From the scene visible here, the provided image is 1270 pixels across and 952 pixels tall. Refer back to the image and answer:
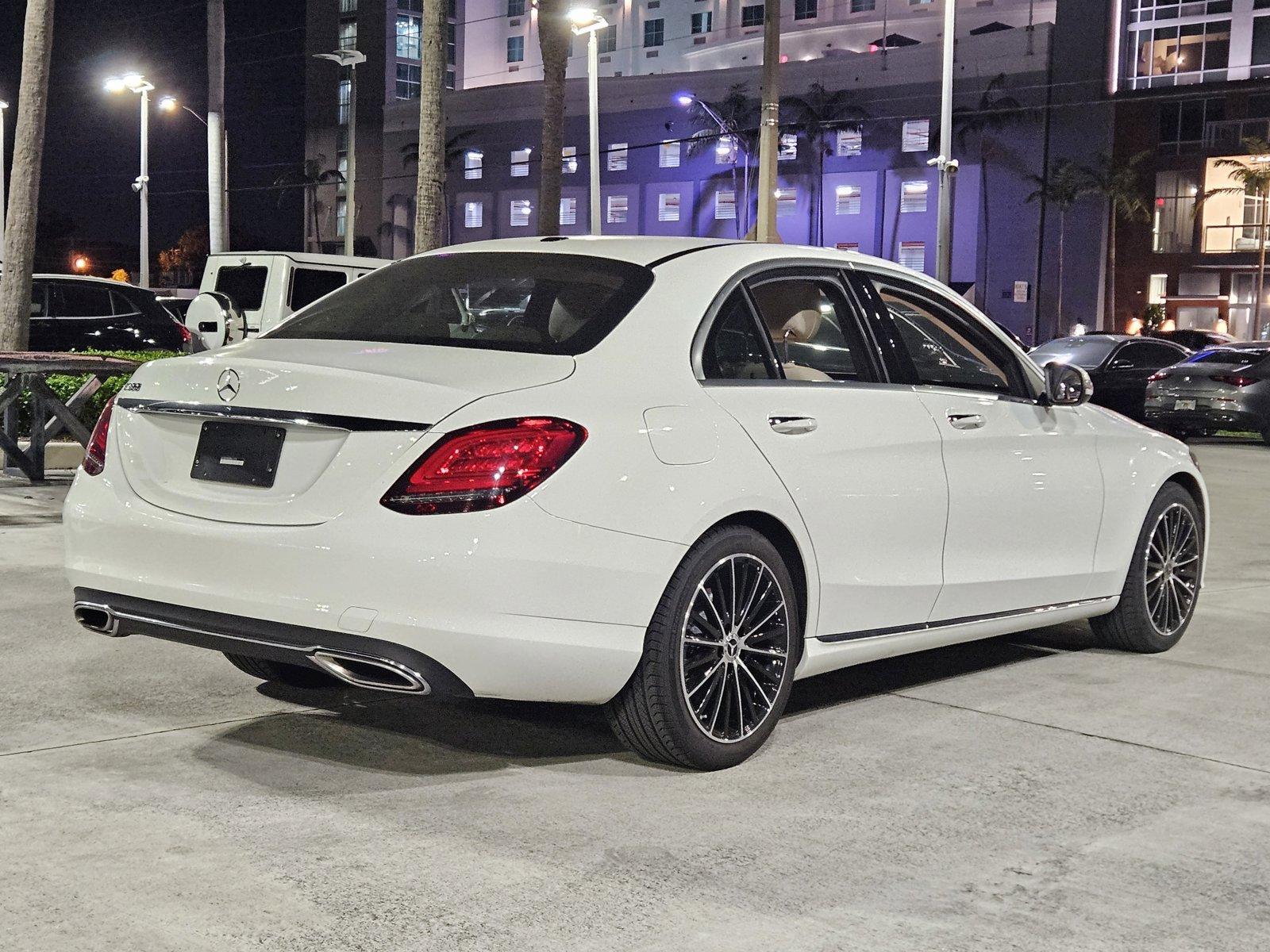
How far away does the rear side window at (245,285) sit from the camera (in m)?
18.5

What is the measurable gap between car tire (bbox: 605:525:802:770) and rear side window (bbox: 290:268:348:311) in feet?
45.4

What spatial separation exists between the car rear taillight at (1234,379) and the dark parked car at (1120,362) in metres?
1.54

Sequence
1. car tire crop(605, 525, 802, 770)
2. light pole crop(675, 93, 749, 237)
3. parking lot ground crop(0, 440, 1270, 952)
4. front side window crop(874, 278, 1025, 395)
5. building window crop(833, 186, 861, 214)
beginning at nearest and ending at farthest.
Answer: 1. parking lot ground crop(0, 440, 1270, 952)
2. car tire crop(605, 525, 802, 770)
3. front side window crop(874, 278, 1025, 395)
4. building window crop(833, 186, 861, 214)
5. light pole crop(675, 93, 749, 237)

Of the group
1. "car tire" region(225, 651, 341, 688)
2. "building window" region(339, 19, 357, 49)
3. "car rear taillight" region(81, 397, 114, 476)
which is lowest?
"car tire" region(225, 651, 341, 688)

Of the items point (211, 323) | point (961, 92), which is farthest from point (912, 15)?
point (211, 323)

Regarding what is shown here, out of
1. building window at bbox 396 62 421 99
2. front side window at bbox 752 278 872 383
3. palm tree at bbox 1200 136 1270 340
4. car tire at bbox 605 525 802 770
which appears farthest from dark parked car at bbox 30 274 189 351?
building window at bbox 396 62 421 99

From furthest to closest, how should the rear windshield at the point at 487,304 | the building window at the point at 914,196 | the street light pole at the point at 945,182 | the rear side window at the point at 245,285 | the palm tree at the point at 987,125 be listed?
1. the building window at the point at 914,196
2. the palm tree at the point at 987,125
3. the street light pole at the point at 945,182
4. the rear side window at the point at 245,285
5. the rear windshield at the point at 487,304

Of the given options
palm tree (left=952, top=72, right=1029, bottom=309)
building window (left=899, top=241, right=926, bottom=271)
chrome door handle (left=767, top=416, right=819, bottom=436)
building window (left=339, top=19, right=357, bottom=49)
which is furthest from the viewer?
building window (left=339, top=19, right=357, bottom=49)

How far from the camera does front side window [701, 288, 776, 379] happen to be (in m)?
5.18

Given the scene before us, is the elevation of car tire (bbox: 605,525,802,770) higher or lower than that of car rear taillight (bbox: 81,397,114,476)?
lower

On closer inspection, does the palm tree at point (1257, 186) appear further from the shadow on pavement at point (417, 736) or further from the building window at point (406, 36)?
the shadow on pavement at point (417, 736)

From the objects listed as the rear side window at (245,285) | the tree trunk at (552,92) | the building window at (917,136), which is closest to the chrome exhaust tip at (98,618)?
the rear side window at (245,285)

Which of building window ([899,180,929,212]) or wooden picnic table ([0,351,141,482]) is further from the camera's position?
building window ([899,180,929,212])

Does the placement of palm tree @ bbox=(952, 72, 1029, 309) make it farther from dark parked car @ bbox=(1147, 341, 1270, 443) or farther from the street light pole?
dark parked car @ bbox=(1147, 341, 1270, 443)
